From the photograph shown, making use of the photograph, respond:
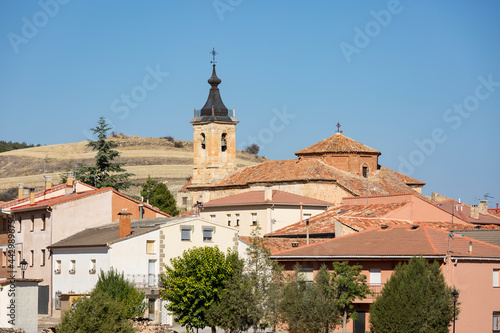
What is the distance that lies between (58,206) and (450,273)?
79.6 ft

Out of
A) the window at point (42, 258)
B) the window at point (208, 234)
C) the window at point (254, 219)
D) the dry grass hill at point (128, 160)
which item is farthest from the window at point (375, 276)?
the dry grass hill at point (128, 160)

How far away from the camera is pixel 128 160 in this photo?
139250 mm

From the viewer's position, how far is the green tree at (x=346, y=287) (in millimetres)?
38781

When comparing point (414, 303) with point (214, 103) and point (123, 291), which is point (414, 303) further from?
point (214, 103)

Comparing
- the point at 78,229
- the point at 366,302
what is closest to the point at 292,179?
the point at 78,229

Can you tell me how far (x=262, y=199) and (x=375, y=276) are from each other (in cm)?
2719

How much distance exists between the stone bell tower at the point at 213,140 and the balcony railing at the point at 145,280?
113ft

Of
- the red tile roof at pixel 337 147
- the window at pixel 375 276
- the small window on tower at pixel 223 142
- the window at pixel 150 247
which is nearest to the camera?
the window at pixel 375 276

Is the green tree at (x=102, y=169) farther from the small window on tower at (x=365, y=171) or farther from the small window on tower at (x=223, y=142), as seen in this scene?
the small window on tower at (x=365, y=171)

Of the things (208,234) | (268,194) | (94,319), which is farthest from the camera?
(268,194)

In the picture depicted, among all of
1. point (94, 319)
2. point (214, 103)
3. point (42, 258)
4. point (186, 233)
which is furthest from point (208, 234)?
point (214, 103)

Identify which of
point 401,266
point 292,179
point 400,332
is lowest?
point 400,332

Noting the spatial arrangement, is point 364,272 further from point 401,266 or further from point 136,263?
point 136,263

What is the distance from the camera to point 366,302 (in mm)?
40656
